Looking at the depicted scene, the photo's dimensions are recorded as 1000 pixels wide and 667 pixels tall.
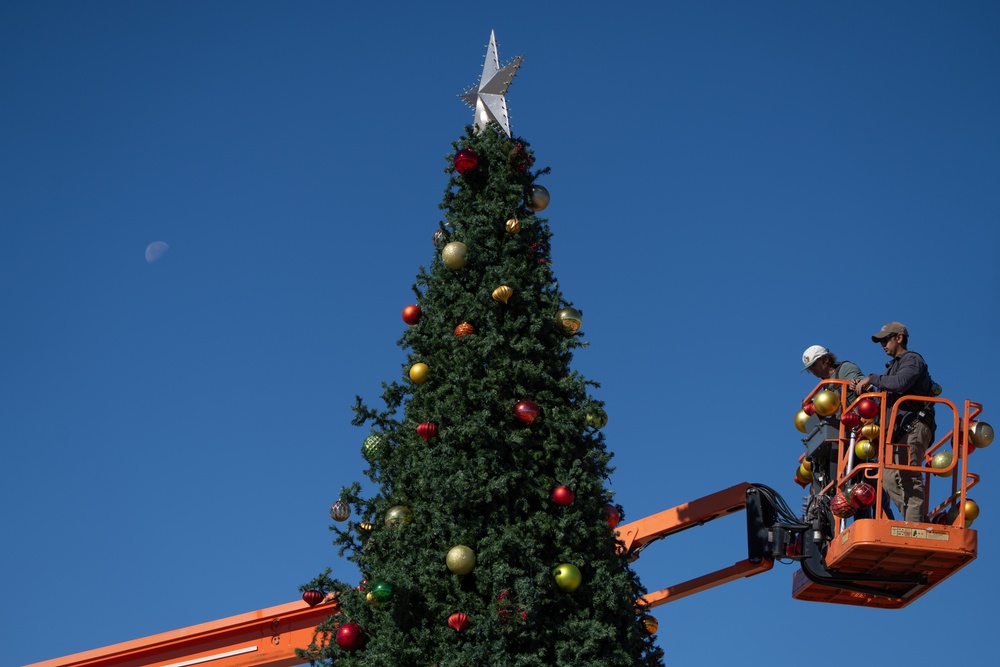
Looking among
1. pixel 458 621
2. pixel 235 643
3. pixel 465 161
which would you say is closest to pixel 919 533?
pixel 458 621

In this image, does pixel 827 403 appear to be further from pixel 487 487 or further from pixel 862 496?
pixel 487 487

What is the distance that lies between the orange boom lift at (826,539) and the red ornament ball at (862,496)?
14 mm

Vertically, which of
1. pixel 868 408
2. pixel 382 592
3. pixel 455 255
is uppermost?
pixel 455 255

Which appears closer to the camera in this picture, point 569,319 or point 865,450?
point 569,319

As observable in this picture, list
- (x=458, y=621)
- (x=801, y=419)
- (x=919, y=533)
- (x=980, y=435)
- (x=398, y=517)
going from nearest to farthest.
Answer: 1. (x=458, y=621)
2. (x=398, y=517)
3. (x=919, y=533)
4. (x=980, y=435)
5. (x=801, y=419)

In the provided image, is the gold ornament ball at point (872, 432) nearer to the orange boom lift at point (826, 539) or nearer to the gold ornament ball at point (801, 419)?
the orange boom lift at point (826, 539)

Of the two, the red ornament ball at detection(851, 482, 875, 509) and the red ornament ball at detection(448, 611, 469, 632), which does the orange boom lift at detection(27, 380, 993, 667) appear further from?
the red ornament ball at detection(448, 611, 469, 632)

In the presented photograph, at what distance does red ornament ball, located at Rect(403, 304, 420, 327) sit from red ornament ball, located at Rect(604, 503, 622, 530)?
2664 mm

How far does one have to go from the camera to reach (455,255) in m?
12.8

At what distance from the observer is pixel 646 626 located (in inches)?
485

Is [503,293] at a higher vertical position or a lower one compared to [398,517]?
higher

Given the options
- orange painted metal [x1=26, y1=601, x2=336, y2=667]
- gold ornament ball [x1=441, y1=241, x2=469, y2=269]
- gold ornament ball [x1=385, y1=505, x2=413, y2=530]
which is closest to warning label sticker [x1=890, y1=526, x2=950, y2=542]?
gold ornament ball [x1=385, y1=505, x2=413, y2=530]

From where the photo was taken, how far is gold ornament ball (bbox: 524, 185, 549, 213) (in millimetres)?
13445

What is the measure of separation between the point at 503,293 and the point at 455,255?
2.16 ft
